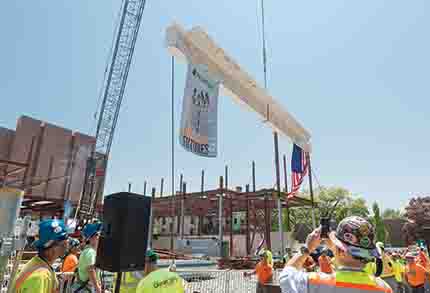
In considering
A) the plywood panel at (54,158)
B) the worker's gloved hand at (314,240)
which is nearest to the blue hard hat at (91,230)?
the worker's gloved hand at (314,240)

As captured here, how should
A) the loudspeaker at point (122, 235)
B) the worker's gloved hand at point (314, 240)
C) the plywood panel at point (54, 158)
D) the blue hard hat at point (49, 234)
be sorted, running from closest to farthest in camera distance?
1. the worker's gloved hand at point (314, 240)
2. the blue hard hat at point (49, 234)
3. the loudspeaker at point (122, 235)
4. the plywood panel at point (54, 158)

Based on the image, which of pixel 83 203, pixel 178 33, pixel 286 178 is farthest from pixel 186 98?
pixel 83 203

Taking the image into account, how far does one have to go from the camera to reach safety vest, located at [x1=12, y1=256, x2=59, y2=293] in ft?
5.79

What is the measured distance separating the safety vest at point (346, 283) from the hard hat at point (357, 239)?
105 mm

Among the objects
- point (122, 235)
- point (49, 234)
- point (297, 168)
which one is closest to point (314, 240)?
point (49, 234)

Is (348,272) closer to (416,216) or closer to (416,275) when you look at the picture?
(416,275)

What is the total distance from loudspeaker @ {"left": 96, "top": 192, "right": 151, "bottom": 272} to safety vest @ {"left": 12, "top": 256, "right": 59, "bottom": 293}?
101 cm

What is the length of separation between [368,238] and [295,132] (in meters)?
8.99

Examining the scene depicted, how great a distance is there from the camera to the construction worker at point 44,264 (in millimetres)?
1777

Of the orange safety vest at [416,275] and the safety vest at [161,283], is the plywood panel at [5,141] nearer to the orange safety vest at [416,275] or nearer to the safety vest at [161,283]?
the safety vest at [161,283]

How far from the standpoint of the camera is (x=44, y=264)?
6.38 ft

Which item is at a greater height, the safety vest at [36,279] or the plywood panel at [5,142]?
the plywood panel at [5,142]

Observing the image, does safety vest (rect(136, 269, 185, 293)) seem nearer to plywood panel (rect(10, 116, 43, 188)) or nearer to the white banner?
the white banner

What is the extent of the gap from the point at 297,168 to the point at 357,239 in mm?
9438
